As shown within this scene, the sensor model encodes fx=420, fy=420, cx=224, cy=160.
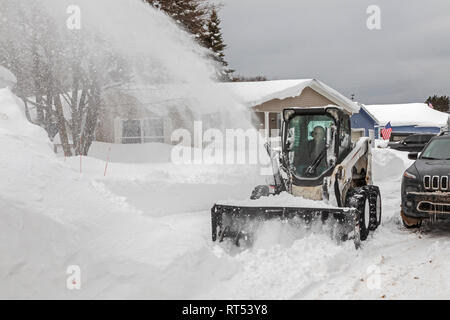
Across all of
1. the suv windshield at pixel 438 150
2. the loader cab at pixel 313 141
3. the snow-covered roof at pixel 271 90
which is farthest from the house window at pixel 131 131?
the suv windshield at pixel 438 150

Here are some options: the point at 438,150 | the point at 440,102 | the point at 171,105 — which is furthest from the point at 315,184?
the point at 440,102

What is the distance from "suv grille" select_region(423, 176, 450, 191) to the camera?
676 cm

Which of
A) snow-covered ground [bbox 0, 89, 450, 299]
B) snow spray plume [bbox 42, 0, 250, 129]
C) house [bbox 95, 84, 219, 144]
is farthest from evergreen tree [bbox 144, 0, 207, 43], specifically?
snow-covered ground [bbox 0, 89, 450, 299]

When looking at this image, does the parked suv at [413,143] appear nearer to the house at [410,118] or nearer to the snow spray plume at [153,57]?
the snow spray plume at [153,57]

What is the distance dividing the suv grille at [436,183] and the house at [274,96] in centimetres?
1193

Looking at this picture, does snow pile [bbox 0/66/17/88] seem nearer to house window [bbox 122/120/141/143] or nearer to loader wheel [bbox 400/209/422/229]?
house window [bbox 122/120/141/143]

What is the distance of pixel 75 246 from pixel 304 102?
1860 centimetres

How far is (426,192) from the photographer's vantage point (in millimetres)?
6898

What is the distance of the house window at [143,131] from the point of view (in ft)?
62.0

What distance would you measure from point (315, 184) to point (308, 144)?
0.78 metres

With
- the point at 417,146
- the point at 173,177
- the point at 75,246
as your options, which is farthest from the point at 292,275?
the point at 417,146

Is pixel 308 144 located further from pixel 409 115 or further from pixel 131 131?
pixel 409 115

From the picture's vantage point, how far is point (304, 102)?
22219 mm
